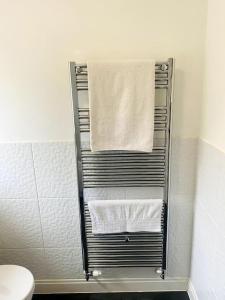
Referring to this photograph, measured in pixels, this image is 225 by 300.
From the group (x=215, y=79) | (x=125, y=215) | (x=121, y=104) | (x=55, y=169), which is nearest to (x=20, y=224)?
(x=55, y=169)

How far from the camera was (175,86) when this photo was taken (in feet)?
4.91

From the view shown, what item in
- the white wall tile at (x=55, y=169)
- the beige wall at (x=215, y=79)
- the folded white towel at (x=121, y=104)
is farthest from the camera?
the white wall tile at (x=55, y=169)

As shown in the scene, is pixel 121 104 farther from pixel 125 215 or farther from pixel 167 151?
pixel 125 215

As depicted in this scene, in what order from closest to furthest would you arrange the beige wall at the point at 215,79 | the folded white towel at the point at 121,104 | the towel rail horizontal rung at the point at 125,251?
the beige wall at the point at 215,79, the folded white towel at the point at 121,104, the towel rail horizontal rung at the point at 125,251

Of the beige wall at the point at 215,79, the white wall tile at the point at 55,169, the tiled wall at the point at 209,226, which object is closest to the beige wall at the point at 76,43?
the beige wall at the point at 215,79

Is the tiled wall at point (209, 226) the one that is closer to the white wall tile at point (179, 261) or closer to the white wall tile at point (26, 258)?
the white wall tile at point (179, 261)

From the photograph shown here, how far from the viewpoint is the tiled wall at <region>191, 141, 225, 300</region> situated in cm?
122

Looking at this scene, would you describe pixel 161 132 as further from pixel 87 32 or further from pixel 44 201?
pixel 44 201

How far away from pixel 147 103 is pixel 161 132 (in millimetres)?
243

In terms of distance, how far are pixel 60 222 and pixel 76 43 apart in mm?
1169

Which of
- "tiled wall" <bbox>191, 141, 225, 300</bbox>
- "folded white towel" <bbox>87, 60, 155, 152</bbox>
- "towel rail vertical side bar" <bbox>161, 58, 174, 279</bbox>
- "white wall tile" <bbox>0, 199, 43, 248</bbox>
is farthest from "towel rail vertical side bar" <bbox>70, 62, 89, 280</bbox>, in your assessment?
"tiled wall" <bbox>191, 141, 225, 300</bbox>

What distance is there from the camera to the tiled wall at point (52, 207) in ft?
5.24

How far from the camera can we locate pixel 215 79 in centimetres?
130

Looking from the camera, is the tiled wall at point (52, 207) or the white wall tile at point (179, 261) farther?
the white wall tile at point (179, 261)
